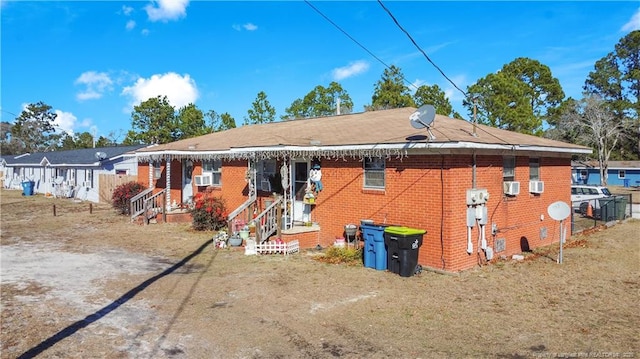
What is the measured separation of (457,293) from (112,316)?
20.4 ft

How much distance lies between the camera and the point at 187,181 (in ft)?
64.2

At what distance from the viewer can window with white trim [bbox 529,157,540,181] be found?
519 inches

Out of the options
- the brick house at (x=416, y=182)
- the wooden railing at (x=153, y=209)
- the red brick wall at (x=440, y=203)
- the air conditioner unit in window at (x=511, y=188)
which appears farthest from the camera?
the wooden railing at (x=153, y=209)

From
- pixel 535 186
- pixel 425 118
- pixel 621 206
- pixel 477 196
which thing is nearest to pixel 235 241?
pixel 425 118

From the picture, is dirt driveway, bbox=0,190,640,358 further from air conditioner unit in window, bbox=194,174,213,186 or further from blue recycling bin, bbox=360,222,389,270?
air conditioner unit in window, bbox=194,174,213,186

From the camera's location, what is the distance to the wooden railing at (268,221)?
12125mm

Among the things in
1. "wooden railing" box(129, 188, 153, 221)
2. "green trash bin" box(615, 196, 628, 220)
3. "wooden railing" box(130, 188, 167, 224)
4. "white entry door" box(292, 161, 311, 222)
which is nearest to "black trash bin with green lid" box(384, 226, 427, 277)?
"white entry door" box(292, 161, 311, 222)

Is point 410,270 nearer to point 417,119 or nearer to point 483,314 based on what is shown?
point 483,314

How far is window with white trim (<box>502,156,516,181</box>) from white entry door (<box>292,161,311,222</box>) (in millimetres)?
5833

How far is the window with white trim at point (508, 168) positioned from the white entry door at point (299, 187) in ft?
19.1

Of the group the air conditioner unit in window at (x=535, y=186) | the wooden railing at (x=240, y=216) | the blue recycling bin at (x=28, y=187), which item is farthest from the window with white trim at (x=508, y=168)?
the blue recycling bin at (x=28, y=187)

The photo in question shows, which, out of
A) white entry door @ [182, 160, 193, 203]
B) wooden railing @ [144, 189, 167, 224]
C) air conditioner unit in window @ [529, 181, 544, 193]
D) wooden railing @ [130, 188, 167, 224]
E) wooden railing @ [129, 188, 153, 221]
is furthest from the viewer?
white entry door @ [182, 160, 193, 203]

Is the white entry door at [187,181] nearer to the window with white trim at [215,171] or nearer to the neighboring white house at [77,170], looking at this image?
the window with white trim at [215,171]

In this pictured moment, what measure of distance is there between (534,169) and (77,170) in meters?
31.3
